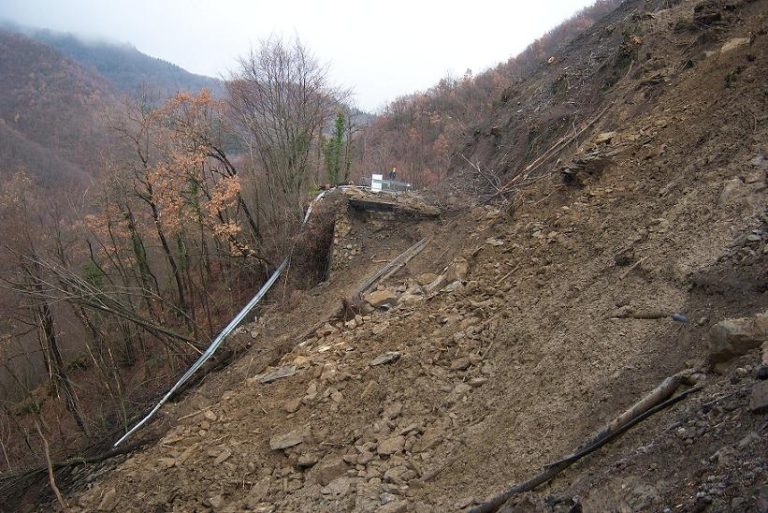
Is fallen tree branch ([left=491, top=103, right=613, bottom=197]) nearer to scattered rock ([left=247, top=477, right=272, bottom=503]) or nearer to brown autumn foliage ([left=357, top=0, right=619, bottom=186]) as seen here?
scattered rock ([left=247, top=477, right=272, bottom=503])

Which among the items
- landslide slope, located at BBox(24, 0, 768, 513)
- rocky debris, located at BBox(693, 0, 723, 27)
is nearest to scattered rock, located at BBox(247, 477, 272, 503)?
landslide slope, located at BBox(24, 0, 768, 513)

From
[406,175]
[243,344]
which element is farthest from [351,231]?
[406,175]

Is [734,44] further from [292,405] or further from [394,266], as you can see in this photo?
[292,405]

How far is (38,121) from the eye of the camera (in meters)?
57.8

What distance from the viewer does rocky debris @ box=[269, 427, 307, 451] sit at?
5168 mm

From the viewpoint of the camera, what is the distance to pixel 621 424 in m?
3.02

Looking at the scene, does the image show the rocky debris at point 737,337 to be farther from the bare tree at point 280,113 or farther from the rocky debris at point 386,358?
the bare tree at point 280,113

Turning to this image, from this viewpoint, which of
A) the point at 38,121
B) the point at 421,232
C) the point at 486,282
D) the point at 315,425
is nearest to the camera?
the point at 315,425

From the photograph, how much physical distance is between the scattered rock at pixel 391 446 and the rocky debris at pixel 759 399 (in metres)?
2.82

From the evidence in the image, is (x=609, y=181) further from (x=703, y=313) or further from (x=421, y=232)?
(x=421, y=232)

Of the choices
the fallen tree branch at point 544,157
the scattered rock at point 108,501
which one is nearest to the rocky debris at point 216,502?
the scattered rock at point 108,501

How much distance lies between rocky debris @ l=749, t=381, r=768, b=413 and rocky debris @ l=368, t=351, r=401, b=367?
370 centimetres

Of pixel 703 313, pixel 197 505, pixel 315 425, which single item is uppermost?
pixel 703 313

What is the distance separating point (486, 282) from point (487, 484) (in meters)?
3.20
